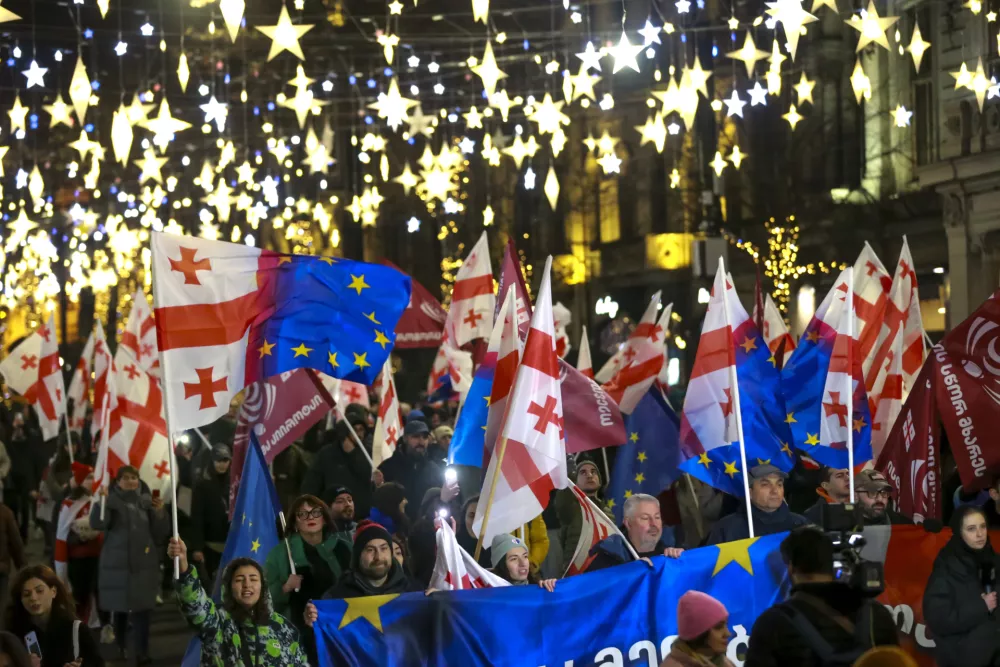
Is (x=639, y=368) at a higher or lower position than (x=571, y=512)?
higher

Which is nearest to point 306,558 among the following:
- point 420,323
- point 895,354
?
point 895,354

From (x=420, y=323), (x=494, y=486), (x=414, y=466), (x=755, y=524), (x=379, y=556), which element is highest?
(x=420, y=323)

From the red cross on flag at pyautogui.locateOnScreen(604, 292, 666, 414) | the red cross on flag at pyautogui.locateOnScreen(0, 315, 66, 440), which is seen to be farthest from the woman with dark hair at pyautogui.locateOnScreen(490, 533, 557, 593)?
the red cross on flag at pyautogui.locateOnScreen(0, 315, 66, 440)

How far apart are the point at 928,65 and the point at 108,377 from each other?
20.5 m

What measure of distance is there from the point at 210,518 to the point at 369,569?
5896mm

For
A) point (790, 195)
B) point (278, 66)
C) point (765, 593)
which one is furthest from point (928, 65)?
point (765, 593)

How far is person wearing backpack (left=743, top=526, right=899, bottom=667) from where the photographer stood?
18.8ft

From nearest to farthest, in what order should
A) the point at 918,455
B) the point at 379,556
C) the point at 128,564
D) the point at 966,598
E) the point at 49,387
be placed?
the point at 966,598
the point at 379,556
the point at 918,455
the point at 128,564
the point at 49,387

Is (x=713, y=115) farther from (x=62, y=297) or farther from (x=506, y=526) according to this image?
(x=62, y=297)

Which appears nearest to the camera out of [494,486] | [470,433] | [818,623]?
[818,623]

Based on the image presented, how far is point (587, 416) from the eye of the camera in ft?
38.5

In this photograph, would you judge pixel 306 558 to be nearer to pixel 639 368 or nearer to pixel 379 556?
pixel 379 556

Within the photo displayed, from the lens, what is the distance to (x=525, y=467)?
8938 mm

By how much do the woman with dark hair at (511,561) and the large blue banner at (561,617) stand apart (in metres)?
0.41
